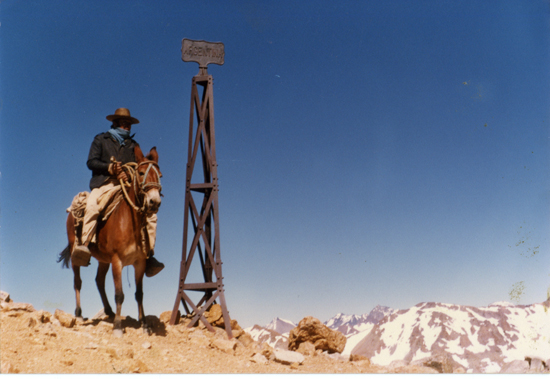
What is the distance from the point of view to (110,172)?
9.90 m

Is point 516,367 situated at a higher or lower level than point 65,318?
lower

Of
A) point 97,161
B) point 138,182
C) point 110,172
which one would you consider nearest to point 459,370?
point 138,182

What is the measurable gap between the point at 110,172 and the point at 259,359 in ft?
14.6

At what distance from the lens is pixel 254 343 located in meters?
10.8

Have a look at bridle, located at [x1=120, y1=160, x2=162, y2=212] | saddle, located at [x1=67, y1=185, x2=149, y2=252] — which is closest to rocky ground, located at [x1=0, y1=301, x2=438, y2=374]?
saddle, located at [x1=67, y1=185, x2=149, y2=252]

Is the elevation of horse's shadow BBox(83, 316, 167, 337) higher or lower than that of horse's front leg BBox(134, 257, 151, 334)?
lower

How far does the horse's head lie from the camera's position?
8922mm

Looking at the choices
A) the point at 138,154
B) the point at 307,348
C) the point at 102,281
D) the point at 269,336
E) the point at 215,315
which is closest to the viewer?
the point at 138,154

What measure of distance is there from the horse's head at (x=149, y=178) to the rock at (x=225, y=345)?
112 inches

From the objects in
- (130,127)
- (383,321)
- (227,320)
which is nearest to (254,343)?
(227,320)

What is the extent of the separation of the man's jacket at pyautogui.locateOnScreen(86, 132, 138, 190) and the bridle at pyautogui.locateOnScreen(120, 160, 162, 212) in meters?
0.39

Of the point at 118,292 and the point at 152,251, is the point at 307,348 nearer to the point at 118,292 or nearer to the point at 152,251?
the point at 152,251

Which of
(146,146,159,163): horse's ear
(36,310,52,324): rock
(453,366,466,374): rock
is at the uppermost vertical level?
(146,146,159,163): horse's ear

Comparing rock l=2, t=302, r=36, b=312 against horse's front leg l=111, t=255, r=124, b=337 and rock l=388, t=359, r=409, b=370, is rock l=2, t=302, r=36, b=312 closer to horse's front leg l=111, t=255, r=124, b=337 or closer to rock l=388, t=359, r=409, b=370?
horse's front leg l=111, t=255, r=124, b=337
